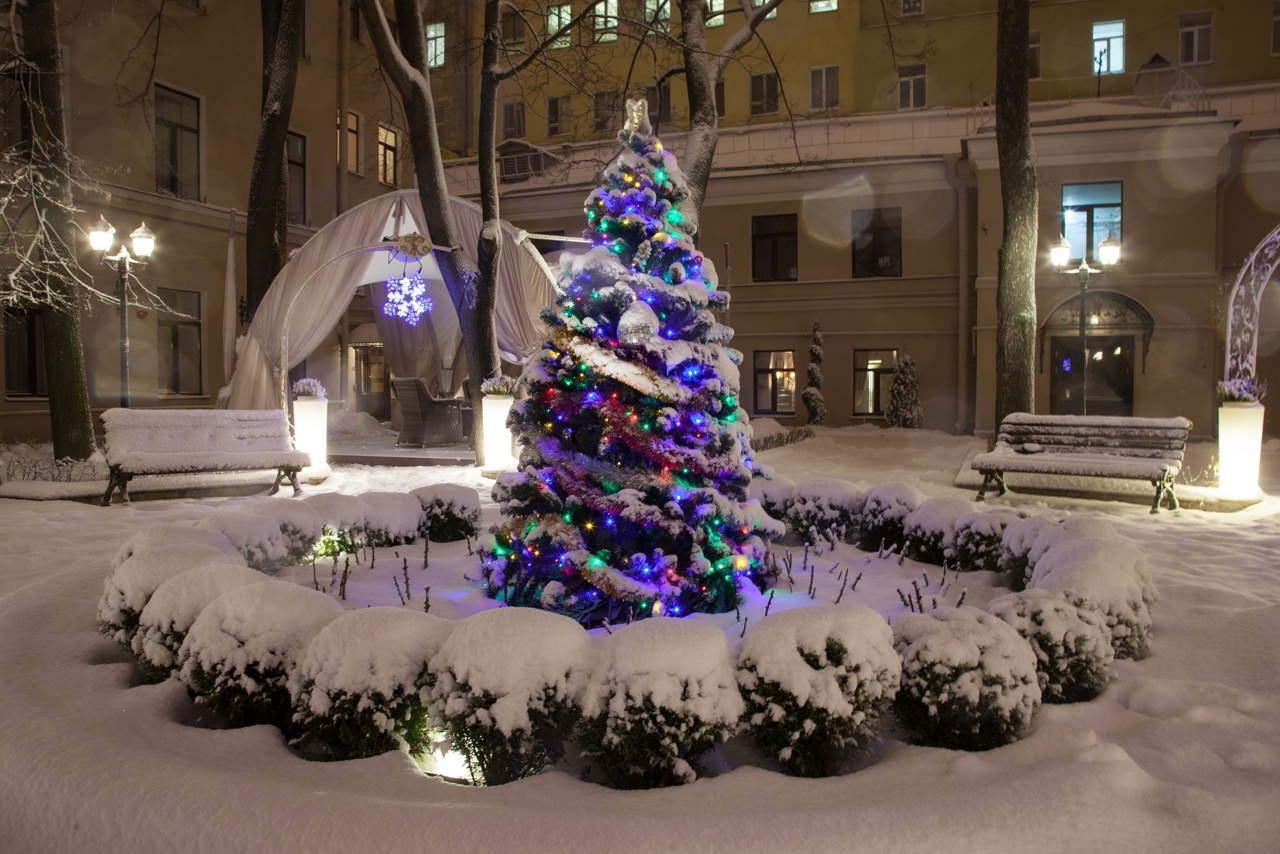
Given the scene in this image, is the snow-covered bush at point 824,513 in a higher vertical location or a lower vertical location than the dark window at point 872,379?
lower

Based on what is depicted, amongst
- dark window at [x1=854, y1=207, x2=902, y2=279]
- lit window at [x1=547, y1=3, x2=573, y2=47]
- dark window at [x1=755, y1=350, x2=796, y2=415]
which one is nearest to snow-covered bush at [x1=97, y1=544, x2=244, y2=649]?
lit window at [x1=547, y1=3, x2=573, y2=47]

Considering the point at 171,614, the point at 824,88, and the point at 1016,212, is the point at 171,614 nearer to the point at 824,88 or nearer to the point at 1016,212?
the point at 1016,212

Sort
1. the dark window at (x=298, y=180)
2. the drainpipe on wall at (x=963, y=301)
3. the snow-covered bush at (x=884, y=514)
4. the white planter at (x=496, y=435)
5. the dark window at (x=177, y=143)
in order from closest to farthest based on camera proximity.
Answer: the snow-covered bush at (x=884, y=514)
the white planter at (x=496, y=435)
the dark window at (x=177, y=143)
the drainpipe on wall at (x=963, y=301)
the dark window at (x=298, y=180)

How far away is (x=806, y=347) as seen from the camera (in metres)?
21.6

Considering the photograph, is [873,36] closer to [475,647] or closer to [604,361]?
[604,361]

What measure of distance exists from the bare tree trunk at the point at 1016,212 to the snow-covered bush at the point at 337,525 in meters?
9.06

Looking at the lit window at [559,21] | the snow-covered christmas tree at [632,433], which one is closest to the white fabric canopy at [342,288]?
the lit window at [559,21]

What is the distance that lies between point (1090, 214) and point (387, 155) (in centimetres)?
1857

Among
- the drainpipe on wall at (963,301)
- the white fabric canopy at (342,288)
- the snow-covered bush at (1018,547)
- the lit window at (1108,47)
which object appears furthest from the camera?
the lit window at (1108,47)

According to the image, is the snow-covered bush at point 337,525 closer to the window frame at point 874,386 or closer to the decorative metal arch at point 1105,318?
the decorative metal arch at point 1105,318

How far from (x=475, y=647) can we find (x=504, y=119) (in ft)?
88.7

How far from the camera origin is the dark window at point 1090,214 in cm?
1833

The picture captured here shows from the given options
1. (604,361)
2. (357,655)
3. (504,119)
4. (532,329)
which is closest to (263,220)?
(532,329)

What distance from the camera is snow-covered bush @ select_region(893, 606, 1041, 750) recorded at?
9.48ft
